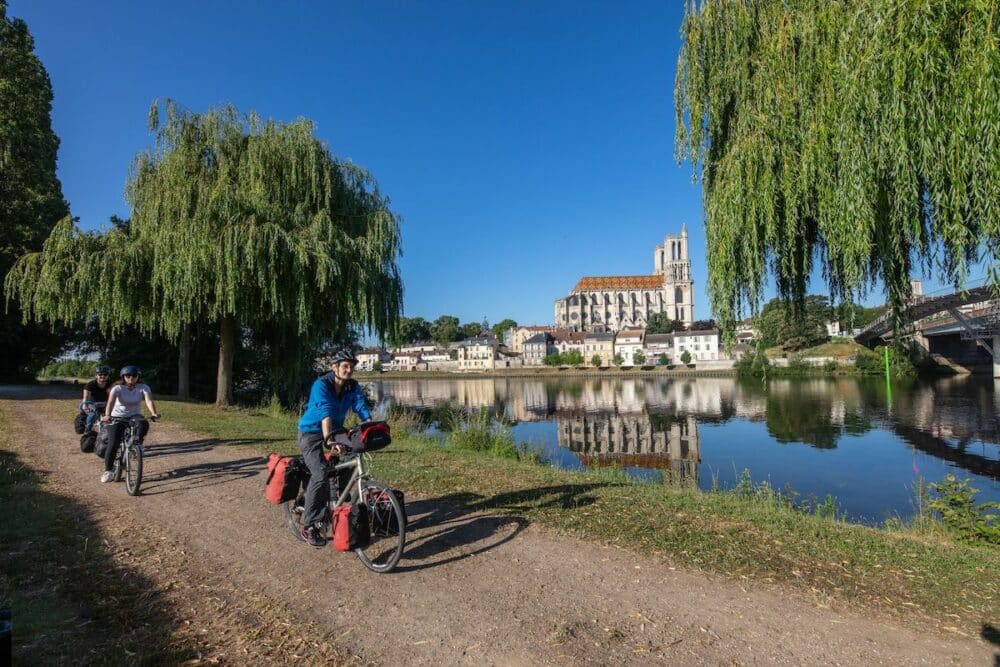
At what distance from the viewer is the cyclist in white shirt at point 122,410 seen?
7352mm

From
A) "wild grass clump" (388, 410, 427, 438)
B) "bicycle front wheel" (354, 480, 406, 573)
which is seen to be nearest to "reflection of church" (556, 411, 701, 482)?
"wild grass clump" (388, 410, 427, 438)

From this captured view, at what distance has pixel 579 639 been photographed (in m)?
3.39

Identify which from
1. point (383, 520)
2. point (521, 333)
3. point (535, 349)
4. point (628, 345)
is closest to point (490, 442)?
point (383, 520)

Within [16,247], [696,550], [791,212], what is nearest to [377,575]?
[696,550]

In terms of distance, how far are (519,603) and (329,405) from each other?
235 centimetres

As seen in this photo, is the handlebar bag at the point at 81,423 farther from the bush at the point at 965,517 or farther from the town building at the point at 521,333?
the town building at the point at 521,333

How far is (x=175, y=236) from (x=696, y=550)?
14143 mm

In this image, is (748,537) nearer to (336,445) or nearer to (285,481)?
(336,445)

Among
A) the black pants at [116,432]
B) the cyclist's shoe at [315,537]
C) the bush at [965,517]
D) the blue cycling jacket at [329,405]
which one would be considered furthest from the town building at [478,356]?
the cyclist's shoe at [315,537]

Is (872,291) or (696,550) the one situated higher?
(872,291)

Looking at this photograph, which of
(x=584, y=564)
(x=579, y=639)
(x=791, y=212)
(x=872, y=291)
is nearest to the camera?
(x=579, y=639)

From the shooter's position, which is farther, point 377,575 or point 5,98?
point 5,98

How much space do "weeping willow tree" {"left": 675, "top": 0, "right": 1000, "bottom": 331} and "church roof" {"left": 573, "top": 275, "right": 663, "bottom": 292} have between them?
155105mm

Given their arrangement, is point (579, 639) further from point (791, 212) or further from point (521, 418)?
point (521, 418)
